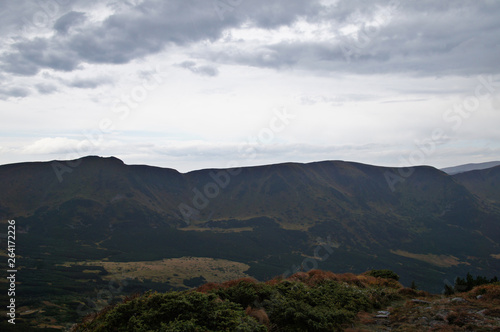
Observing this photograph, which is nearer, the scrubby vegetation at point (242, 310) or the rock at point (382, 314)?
the scrubby vegetation at point (242, 310)

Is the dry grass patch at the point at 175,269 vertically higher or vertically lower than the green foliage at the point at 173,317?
lower

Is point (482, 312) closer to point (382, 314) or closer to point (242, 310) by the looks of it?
point (382, 314)

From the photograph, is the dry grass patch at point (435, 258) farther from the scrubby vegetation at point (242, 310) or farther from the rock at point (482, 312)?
the scrubby vegetation at point (242, 310)

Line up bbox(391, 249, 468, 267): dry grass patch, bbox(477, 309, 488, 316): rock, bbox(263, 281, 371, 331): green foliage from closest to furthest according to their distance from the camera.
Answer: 1. bbox(263, 281, 371, 331): green foliage
2. bbox(477, 309, 488, 316): rock
3. bbox(391, 249, 468, 267): dry grass patch

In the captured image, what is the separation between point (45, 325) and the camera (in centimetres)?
5325

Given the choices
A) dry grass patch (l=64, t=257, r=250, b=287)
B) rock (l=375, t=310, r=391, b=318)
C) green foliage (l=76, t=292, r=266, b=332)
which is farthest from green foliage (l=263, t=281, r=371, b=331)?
dry grass patch (l=64, t=257, r=250, b=287)

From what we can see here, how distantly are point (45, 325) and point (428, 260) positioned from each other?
194m

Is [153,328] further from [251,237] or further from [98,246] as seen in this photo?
[251,237]

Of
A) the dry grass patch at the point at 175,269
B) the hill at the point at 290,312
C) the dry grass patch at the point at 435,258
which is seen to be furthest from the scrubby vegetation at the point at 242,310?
the dry grass patch at the point at 435,258

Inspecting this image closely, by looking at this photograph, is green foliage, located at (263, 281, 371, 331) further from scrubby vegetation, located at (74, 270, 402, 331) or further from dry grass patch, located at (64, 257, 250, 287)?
dry grass patch, located at (64, 257, 250, 287)

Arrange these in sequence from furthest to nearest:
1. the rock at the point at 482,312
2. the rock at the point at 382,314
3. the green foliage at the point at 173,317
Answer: the rock at the point at 382,314 < the rock at the point at 482,312 < the green foliage at the point at 173,317

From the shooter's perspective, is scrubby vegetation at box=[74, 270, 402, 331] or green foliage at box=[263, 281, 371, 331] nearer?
scrubby vegetation at box=[74, 270, 402, 331]

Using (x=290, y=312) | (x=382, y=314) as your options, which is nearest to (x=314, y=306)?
(x=290, y=312)

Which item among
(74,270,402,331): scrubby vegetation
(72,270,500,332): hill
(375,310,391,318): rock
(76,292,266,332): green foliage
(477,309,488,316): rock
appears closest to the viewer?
(76,292,266,332): green foliage
